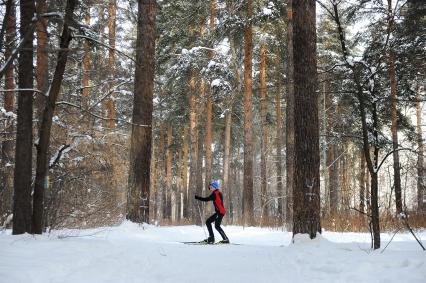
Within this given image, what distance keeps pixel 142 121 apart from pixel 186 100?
41.6ft

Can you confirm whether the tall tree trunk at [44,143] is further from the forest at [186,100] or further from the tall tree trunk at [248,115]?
the tall tree trunk at [248,115]

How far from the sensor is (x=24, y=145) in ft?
21.3

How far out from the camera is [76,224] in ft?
35.3

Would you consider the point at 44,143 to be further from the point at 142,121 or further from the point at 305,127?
the point at 305,127

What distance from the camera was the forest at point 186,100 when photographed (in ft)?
21.1

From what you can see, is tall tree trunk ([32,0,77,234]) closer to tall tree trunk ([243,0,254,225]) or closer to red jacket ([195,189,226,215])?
red jacket ([195,189,226,215])

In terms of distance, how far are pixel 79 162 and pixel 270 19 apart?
10050 millimetres

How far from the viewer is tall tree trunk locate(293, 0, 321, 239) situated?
A: 6.70 meters

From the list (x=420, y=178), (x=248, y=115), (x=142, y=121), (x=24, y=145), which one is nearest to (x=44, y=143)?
(x=24, y=145)

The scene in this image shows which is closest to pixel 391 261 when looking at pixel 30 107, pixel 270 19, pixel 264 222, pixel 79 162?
pixel 30 107

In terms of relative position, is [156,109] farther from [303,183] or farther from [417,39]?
[303,183]

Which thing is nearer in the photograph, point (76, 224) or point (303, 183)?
point (303, 183)

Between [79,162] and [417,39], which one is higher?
[417,39]

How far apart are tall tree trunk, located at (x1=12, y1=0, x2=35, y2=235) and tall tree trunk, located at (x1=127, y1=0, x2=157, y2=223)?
3.04m
